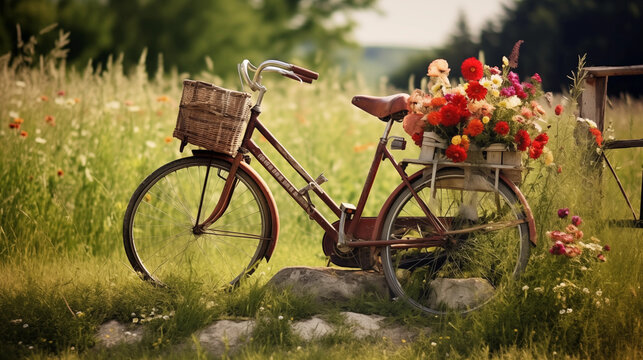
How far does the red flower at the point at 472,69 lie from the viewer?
3768mm

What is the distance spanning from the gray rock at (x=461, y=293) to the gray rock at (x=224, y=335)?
116 centimetres

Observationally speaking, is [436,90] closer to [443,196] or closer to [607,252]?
[443,196]

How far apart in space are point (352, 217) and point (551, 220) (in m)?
1.25

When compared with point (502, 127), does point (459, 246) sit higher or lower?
lower

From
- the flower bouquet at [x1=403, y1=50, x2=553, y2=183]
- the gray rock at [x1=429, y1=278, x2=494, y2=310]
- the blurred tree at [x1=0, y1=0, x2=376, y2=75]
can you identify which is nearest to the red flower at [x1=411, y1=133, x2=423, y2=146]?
the flower bouquet at [x1=403, y1=50, x2=553, y2=183]

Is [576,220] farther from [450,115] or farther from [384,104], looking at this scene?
[384,104]

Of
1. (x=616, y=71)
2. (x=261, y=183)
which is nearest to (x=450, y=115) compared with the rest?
(x=261, y=183)

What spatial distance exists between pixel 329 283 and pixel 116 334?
1.32 meters

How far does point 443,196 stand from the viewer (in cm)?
419

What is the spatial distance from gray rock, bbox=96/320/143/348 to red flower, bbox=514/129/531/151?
242cm

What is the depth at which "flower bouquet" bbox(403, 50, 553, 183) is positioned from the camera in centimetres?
373

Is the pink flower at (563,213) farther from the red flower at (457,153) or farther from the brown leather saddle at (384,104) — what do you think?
the brown leather saddle at (384,104)

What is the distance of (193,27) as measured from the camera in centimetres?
2334

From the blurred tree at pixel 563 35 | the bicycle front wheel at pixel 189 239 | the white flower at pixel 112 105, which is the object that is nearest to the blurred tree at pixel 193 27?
the blurred tree at pixel 563 35
